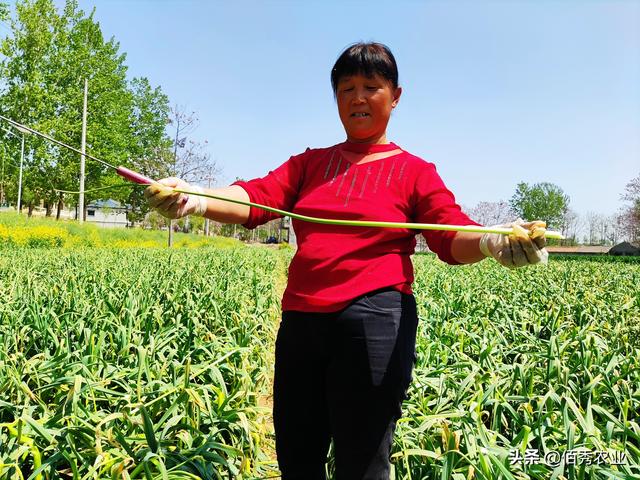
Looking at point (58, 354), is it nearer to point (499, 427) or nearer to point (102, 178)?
point (499, 427)

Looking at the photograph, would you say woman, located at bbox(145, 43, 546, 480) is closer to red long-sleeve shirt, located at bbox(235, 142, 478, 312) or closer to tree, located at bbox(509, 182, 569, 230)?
red long-sleeve shirt, located at bbox(235, 142, 478, 312)

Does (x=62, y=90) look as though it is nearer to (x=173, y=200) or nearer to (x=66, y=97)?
(x=66, y=97)

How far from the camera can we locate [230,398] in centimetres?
247

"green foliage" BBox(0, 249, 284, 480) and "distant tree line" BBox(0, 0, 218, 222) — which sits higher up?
"distant tree line" BBox(0, 0, 218, 222)

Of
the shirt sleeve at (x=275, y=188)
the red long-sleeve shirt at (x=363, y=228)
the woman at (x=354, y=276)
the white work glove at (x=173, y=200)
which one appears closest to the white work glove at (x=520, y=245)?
the woman at (x=354, y=276)

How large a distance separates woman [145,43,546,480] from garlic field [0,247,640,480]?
0.62 meters

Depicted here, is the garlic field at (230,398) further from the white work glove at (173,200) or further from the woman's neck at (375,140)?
the woman's neck at (375,140)

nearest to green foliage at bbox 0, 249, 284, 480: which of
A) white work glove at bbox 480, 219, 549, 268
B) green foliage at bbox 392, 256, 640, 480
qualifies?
green foliage at bbox 392, 256, 640, 480

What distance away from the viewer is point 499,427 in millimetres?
2395

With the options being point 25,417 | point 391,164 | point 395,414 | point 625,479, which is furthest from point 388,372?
point 25,417

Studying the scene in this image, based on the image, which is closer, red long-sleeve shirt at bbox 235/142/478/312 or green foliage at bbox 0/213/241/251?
red long-sleeve shirt at bbox 235/142/478/312

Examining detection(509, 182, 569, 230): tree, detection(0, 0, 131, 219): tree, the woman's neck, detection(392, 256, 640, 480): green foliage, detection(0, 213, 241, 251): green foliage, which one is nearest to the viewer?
the woman's neck

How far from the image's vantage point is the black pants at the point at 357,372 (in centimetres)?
136

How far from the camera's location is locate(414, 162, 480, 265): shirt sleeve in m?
1.35
